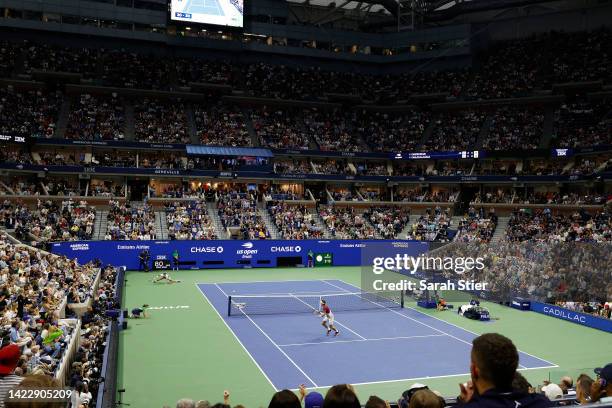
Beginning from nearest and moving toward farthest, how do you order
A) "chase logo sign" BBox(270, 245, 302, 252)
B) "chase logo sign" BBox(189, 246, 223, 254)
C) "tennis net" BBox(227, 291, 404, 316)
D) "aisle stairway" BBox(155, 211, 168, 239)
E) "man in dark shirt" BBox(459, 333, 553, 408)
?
1. "man in dark shirt" BBox(459, 333, 553, 408)
2. "tennis net" BBox(227, 291, 404, 316)
3. "chase logo sign" BBox(189, 246, 223, 254)
4. "aisle stairway" BBox(155, 211, 168, 239)
5. "chase logo sign" BBox(270, 245, 302, 252)

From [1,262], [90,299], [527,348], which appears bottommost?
[527,348]

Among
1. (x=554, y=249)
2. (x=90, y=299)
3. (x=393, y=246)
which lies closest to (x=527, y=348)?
(x=554, y=249)

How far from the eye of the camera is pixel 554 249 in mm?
29984

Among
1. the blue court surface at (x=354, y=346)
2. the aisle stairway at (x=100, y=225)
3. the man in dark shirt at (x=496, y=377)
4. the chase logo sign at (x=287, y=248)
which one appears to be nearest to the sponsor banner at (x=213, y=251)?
the chase logo sign at (x=287, y=248)

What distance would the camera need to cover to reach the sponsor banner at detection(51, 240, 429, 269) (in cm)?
4081

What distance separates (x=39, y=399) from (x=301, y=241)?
45.1m

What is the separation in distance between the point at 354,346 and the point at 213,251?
24.2 m

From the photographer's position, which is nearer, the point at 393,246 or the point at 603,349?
the point at 603,349

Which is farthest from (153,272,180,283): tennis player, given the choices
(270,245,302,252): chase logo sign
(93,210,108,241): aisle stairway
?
(270,245,302,252): chase logo sign

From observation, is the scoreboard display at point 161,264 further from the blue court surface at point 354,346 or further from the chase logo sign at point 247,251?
the blue court surface at point 354,346

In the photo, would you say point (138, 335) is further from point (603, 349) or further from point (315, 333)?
point (603, 349)

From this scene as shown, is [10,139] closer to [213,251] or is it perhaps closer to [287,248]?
[213,251]

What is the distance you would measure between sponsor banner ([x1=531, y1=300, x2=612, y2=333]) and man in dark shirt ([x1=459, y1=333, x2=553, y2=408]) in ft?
89.7

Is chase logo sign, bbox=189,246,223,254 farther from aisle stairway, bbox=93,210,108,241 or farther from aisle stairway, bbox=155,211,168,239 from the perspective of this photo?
aisle stairway, bbox=93,210,108,241
